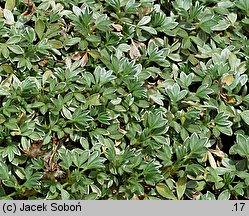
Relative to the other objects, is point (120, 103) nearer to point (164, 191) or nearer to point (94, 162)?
point (94, 162)

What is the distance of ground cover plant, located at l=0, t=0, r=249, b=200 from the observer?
2.82 m

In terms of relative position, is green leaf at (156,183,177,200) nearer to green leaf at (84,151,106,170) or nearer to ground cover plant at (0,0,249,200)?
ground cover plant at (0,0,249,200)

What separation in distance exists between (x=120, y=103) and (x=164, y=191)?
450 mm

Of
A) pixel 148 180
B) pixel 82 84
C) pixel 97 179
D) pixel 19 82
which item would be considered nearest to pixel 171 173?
pixel 148 180

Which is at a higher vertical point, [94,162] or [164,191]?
[94,162]

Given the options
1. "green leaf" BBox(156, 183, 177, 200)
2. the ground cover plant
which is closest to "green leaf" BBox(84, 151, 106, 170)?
the ground cover plant

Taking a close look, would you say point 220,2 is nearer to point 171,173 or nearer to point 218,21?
point 218,21

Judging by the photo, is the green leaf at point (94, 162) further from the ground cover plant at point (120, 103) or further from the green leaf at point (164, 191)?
the green leaf at point (164, 191)

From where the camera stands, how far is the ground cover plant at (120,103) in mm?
2824

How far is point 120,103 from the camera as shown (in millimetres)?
2936

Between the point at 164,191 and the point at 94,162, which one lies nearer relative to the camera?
the point at 94,162

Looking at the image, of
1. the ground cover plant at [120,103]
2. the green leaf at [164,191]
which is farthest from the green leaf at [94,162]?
the green leaf at [164,191]

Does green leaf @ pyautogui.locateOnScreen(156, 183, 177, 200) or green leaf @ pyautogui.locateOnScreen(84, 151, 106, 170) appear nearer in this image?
green leaf @ pyautogui.locateOnScreen(84, 151, 106, 170)

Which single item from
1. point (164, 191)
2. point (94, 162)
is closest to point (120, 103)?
point (94, 162)
